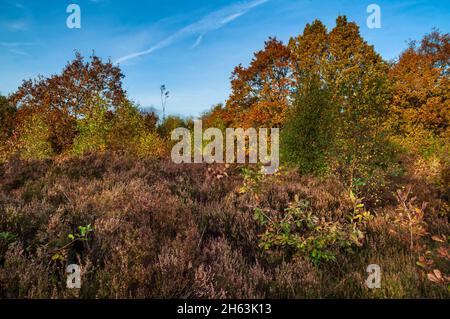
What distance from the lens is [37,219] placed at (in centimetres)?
393

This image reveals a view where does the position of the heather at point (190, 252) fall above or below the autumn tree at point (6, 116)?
below

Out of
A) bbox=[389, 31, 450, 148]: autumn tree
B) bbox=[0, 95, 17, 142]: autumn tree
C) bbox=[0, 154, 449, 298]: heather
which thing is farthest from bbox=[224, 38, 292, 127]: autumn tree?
bbox=[0, 95, 17, 142]: autumn tree

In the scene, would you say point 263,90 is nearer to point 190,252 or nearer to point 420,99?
point 420,99

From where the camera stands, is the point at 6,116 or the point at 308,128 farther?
the point at 6,116

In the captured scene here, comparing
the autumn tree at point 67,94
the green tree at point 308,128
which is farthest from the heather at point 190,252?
the autumn tree at point 67,94

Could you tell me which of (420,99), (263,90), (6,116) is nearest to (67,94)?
(6,116)

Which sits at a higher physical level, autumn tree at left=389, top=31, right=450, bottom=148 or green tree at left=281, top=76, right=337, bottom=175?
autumn tree at left=389, top=31, right=450, bottom=148

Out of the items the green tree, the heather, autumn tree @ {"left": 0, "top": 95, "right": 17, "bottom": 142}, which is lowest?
the heather

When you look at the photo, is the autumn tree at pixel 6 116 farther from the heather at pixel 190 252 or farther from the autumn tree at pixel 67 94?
the heather at pixel 190 252

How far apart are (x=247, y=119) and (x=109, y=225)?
1541 centimetres

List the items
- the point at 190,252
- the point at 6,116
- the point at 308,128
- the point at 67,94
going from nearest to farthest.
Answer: the point at 190,252 → the point at 308,128 → the point at 67,94 → the point at 6,116

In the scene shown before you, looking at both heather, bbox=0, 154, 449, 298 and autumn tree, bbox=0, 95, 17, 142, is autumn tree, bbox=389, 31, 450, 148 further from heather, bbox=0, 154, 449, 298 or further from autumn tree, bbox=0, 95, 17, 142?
A: autumn tree, bbox=0, 95, 17, 142
